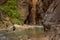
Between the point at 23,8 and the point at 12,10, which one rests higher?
the point at 12,10

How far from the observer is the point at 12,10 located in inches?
1049

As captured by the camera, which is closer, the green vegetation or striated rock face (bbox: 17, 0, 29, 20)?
the green vegetation

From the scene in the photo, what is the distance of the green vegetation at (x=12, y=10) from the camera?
25.4 m

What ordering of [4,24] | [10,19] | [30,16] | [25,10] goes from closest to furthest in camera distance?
1. [4,24]
2. [10,19]
3. [25,10]
4. [30,16]

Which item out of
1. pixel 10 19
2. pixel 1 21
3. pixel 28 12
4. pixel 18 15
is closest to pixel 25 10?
pixel 28 12

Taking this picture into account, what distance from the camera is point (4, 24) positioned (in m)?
22.4

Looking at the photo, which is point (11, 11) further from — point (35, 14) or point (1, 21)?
point (35, 14)

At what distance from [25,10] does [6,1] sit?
10.8ft

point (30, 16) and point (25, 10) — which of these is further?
point (30, 16)

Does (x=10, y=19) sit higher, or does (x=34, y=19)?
(x=10, y=19)

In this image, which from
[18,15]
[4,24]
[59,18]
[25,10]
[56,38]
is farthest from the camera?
[25,10]

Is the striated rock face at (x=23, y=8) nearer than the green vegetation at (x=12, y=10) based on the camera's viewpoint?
No

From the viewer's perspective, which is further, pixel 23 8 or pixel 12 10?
pixel 23 8

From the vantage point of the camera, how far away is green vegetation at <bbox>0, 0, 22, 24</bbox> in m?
25.4
